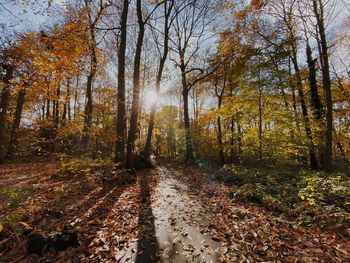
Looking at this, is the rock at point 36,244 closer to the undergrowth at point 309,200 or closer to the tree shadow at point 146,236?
the tree shadow at point 146,236

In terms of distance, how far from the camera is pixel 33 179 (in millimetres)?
8125

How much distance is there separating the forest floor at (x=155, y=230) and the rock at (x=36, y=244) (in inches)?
2.5

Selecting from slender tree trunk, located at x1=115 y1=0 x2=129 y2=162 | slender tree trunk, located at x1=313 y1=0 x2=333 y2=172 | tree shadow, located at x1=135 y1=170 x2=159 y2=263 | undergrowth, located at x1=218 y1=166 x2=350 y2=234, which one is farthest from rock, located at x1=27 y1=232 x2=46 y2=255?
slender tree trunk, located at x1=313 y1=0 x2=333 y2=172

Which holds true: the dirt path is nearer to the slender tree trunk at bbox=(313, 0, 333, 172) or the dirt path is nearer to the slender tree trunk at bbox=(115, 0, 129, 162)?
the slender tree trunk at bbox=(115, 0, 129, 162)

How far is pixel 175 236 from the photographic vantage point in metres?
3.79

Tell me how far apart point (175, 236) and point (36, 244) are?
2265mm

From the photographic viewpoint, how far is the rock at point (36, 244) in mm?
3268

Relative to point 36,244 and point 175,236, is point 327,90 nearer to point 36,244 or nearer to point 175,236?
point 175,236

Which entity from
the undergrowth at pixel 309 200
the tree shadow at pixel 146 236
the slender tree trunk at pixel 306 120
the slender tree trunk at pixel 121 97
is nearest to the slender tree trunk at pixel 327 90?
the slender tree trunk at pixel 306 120

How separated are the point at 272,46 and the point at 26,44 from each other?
497 inches

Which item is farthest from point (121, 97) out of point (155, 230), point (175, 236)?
point (175, 236)

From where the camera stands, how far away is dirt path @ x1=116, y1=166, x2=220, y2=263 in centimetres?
321

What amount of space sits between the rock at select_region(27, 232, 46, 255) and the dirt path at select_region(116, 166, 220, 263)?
4.28ft

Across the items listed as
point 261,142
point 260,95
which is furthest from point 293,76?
point 261,142
